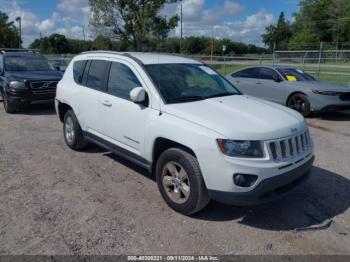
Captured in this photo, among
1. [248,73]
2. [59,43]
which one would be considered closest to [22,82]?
[248,73]

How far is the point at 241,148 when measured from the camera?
3455 mm

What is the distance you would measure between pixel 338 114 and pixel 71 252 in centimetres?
925

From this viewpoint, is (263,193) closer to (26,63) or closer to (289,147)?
(289,147)

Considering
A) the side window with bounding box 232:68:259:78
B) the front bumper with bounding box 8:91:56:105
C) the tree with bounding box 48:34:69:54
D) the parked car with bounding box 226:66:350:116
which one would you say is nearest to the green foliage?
the tree with bounding box 48:34:69:54

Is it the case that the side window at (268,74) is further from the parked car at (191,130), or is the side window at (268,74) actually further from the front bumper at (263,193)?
the front bumper at (263,193)

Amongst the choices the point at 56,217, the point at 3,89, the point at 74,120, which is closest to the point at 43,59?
the point at 3,89

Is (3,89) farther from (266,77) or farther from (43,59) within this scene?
(266,77)

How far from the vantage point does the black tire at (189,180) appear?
3656mm

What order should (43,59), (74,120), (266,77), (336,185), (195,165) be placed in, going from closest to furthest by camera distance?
1. (195,165)
2. (336,185)
3. (74,120)
4. (266,77)
5. (43,59)

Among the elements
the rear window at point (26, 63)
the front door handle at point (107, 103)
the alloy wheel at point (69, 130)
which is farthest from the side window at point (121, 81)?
the rear window at point (26, 63)

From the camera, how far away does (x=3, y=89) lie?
10016 millimetres

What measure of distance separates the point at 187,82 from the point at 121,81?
932 mm

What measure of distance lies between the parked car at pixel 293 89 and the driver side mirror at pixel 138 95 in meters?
6.44

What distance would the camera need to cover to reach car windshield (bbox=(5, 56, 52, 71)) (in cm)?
1060
